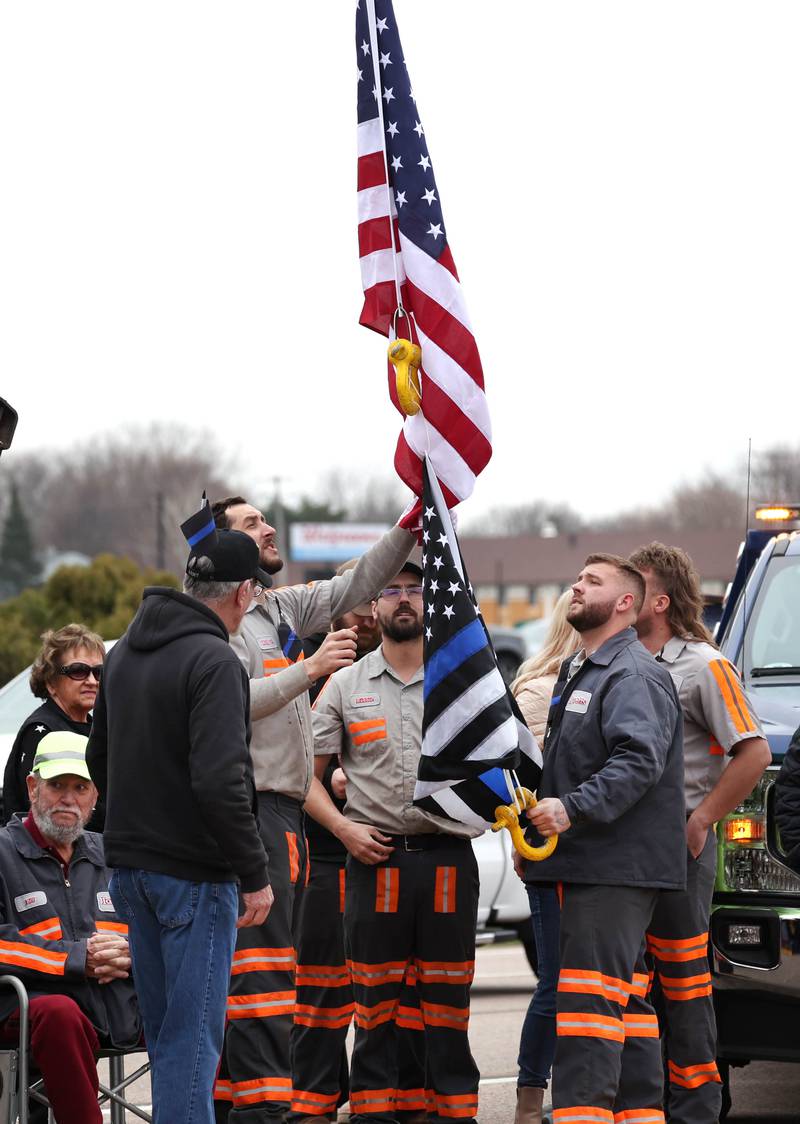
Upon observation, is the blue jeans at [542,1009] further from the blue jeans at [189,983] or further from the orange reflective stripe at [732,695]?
the blue jeans at [189,983]

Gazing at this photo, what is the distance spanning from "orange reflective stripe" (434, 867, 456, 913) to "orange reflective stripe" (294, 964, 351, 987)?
0.89m

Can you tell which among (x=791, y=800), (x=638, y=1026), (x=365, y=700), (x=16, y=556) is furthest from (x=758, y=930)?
(x=16, y=556)

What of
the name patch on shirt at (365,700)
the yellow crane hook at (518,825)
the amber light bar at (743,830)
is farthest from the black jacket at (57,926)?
the amber light bar at (743,830)

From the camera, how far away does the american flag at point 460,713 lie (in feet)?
19.2

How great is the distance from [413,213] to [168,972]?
9.52ft

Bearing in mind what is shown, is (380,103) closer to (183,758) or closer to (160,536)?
(183,758)

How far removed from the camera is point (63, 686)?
7.56m

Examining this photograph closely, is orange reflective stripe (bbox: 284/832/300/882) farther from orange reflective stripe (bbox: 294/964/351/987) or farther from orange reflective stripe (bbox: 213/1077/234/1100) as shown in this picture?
orange reflective stripe (bbox: 294/964/351/987)

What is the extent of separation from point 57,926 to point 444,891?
5.17ft

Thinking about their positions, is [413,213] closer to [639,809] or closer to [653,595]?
[653,595]

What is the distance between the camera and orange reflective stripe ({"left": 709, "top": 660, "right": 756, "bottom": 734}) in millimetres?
6488

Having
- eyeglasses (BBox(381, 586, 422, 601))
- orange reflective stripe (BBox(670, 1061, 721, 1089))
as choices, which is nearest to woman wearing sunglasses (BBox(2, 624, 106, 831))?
eyeglasses (BBox(381, 586, 422, 601))

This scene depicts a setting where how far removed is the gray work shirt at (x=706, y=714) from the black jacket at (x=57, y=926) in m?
2.29

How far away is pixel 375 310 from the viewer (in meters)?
6.30
